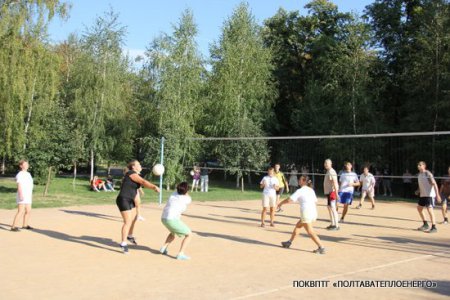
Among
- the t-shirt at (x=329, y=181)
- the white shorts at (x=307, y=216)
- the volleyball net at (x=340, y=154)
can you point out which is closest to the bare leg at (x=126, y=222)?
the white shorts at (x=307, y=216)

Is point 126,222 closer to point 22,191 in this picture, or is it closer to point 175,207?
point 175,207

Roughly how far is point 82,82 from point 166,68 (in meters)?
6.72

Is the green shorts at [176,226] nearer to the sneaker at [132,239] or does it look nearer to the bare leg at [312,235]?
the sneaker at [132,239]

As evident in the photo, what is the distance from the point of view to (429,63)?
27.9 metres

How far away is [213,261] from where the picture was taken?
8266 millimetres

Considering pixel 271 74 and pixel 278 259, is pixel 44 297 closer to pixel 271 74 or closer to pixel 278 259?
pixel 278 259

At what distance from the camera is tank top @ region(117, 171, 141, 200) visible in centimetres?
923

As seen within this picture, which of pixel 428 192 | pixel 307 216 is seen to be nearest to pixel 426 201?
pixel 428 192

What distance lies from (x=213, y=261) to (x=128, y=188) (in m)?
2.33

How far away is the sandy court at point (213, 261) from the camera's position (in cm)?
631

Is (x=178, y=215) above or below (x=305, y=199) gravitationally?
below

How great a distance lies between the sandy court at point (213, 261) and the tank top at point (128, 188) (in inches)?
41.5

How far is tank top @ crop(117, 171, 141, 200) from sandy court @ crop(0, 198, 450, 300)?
1.05m

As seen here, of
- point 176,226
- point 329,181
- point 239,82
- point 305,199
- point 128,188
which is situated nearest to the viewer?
point 176,226
